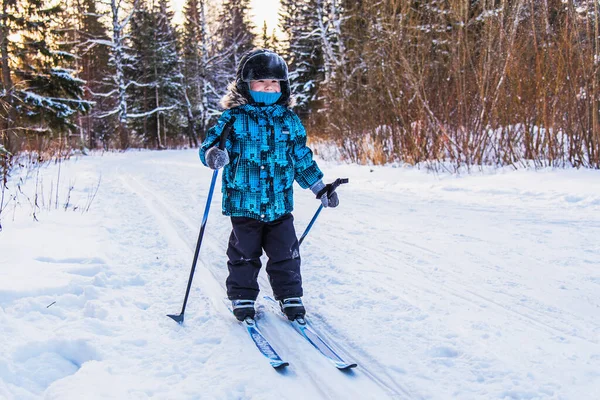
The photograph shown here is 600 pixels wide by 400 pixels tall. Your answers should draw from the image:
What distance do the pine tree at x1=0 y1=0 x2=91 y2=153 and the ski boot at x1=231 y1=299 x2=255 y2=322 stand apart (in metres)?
12.7

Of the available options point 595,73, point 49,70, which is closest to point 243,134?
point 595,73

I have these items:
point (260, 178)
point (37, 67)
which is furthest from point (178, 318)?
point (37, 67)

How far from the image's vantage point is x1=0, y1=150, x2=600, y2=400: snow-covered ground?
6.33ft

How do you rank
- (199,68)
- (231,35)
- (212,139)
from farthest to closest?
(231,35)
(199,68)
(212,139)

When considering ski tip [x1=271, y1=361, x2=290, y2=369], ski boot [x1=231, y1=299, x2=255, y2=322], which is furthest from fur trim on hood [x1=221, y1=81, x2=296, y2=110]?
ski tip [x1=271, y1=361, x2=290, y2=369]

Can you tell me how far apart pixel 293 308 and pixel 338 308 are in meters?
0.31

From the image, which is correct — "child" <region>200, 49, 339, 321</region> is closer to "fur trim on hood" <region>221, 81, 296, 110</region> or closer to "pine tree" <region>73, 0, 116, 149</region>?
"fur trim on hood" <region>221, 81, 296, 110</region>

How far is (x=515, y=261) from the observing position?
340 centimetres

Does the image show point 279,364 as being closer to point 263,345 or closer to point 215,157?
point 263,345

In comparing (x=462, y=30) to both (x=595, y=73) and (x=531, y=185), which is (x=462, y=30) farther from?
(x=531, y=185)

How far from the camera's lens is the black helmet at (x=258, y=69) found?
8.80 feet

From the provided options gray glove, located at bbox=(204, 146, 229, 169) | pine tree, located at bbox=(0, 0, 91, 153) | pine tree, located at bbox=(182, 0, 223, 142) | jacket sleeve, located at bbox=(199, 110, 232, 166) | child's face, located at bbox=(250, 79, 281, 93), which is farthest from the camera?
pine tree, located at bbox=(182, 0, 223, 142)

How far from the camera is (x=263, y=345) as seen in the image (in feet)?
7.59

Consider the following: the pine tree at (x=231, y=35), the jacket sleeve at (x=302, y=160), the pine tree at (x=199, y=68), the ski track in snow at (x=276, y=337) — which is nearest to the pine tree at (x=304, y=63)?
the pine tree at (x=231, y=35)
